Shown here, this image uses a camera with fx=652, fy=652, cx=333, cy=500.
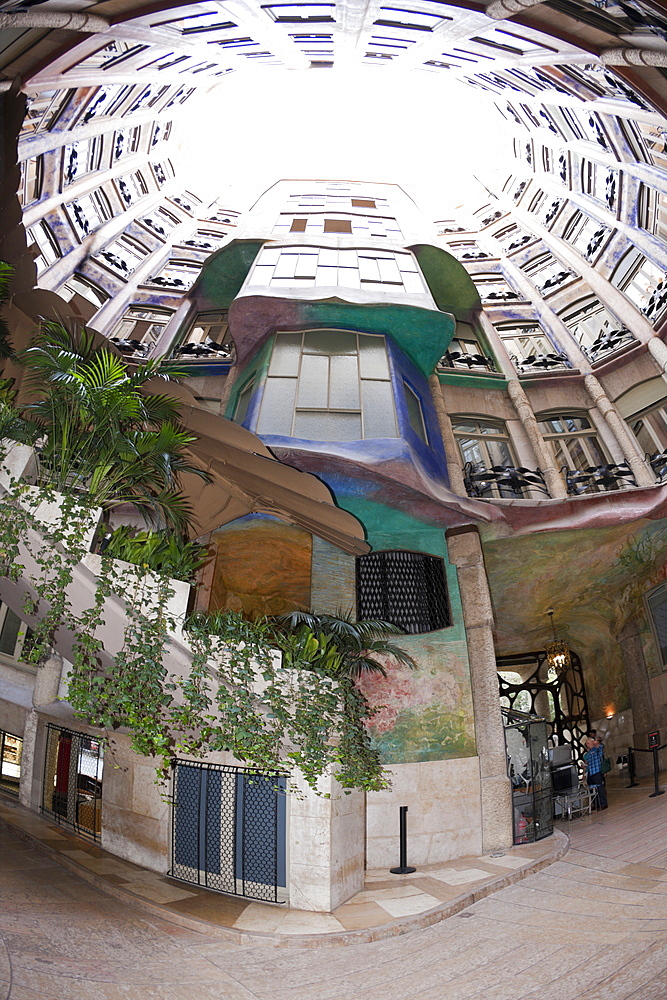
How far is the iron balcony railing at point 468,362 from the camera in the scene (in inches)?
742

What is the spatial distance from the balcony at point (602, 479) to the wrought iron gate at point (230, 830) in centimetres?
1164

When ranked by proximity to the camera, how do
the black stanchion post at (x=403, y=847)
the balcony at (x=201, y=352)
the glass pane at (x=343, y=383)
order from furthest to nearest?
the balcony at (x=201, y=352), the glass pane at (x=343, y=383), the black stanchion post at (x=403, y=847)

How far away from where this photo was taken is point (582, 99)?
1634cm

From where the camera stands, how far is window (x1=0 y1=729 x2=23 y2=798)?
13.6 m

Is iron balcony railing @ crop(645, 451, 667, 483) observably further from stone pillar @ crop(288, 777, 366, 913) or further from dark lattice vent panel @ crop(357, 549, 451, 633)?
stone pillar @ crop(288, 777, 366, 913)

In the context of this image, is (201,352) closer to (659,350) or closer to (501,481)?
(501,481)

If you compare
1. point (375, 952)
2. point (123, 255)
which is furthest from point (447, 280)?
point (375, 952)

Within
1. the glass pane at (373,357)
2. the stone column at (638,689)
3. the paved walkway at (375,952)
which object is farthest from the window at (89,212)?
the stone column at (638,689)

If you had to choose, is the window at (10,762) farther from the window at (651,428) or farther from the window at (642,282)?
the window at (642,282)

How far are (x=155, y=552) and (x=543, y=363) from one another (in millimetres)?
15377

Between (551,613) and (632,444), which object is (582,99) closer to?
(632,444)

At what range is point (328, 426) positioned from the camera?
13672 mm

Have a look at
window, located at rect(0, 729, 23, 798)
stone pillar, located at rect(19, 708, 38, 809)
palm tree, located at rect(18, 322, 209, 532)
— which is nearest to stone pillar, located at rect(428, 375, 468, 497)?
palm tree, located at rect(18, 322, 209, 532)

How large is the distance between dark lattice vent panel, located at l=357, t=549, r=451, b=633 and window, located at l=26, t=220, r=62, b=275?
14495mm
